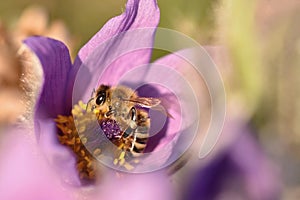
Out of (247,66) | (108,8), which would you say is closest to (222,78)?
(247,66)

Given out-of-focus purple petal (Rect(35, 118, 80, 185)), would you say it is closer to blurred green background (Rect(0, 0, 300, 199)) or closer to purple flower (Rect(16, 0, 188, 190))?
purple flower (Rect(16, 0, 188, 190))

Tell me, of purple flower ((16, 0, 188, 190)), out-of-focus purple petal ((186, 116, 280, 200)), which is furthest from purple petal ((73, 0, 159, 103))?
out-of-focus purple petal ((186, 116, 280, 200))

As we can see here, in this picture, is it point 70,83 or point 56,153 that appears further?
point 70,83

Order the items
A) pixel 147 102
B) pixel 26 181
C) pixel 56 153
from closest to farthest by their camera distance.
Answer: pixel 26 181 → pixel 56 153 → pixel 147 102

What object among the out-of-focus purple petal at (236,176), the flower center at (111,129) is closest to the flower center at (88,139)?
the flower center at (111,129)

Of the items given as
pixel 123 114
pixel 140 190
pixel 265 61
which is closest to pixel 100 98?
pixel 123 114

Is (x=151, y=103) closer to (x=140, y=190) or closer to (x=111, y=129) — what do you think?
(x=111, y=129)

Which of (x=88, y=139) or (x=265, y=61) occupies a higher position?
(x=265, y=61)
